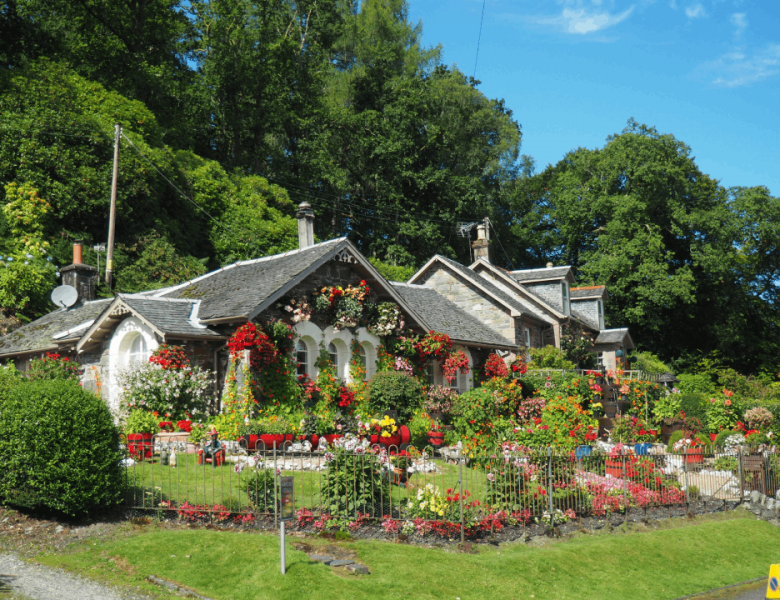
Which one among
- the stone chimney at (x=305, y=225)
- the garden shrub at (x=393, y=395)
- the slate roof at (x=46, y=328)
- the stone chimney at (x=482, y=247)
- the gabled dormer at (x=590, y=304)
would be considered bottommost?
the garden shrub at (x=393, y=395)

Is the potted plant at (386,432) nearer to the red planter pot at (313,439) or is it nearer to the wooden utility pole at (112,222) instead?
the red planter pot at (313,439)

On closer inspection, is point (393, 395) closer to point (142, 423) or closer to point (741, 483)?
point (142, 423)

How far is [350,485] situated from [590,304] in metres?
30.6

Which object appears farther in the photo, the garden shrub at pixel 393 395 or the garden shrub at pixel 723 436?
the garden shrub at pixel 723 436

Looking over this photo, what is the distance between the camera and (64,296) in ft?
78.6

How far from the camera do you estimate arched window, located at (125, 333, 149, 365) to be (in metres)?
18.0

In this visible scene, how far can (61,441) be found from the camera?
11.0m

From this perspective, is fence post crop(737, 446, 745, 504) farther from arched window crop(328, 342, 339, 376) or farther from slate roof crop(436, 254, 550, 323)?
slate roof crop(436, 254, 550, 323)

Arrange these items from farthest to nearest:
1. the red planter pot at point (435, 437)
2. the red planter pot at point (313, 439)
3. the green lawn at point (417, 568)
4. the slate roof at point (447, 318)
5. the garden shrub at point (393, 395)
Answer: the slate roof at point (447, 318), the red planter pot at point (435, 437), the garden shrub at point (393, 395), the red planter pot at point (313, 439), the green lawn at point (417, 568)

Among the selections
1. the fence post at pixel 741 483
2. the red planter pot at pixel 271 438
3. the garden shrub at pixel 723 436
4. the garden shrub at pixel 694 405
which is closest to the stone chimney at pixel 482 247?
the garden shrub at pixel 694 405

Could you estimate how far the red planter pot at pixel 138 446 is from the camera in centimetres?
1427

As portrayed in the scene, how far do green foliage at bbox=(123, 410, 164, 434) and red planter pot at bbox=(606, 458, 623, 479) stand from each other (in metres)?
10.0

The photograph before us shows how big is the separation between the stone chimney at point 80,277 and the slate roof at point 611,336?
26003 millimetres

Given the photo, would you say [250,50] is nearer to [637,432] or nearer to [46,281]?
[46,281]
